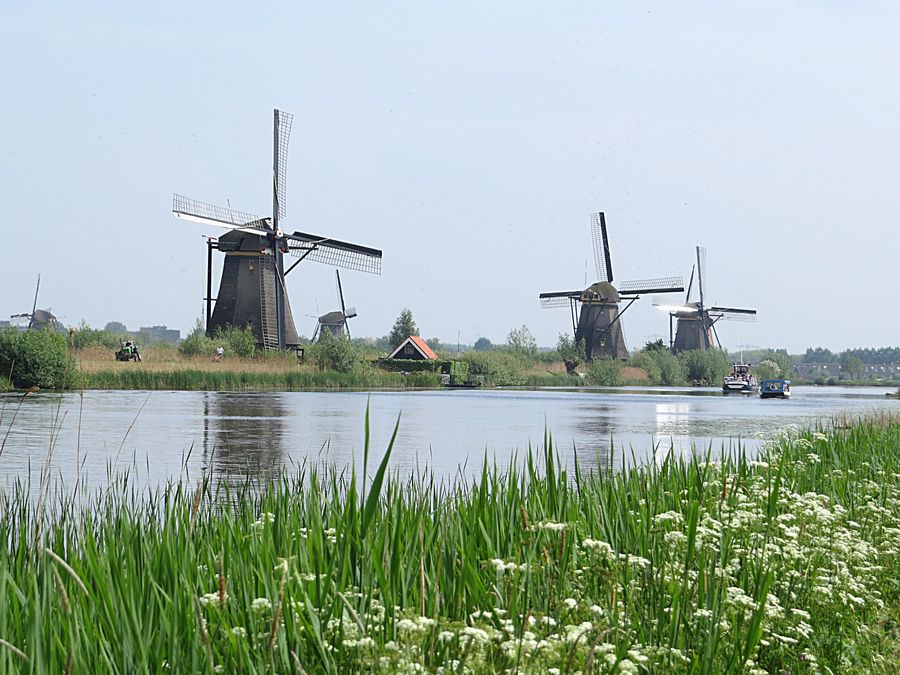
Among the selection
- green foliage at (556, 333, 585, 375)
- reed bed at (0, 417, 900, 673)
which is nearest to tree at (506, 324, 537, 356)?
green foliage at (556, 333, 585, 375)

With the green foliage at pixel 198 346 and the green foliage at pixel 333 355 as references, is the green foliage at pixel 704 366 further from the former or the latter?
the green foliage at pixel 198 346

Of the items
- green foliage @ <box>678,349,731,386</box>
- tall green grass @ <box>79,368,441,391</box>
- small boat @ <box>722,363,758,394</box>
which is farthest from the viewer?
green foliage @ <box>678,349,731,386</box>

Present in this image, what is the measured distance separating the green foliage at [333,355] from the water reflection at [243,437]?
16.7m

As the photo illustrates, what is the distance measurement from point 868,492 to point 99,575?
18.1ft

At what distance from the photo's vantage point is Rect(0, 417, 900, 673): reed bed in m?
2.55

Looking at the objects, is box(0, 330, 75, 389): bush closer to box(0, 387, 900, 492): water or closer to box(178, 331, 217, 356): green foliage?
box(0, 387, 900, 492): water

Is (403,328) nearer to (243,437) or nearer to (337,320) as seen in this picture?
(337,320)

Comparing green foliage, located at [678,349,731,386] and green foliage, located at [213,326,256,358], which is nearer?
green foliage, located at [213,326,256,358]

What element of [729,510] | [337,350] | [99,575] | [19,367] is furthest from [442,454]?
[337,350]

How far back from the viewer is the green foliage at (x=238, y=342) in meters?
42.3

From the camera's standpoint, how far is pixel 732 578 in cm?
391

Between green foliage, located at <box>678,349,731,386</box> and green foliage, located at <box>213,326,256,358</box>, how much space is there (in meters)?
39.3

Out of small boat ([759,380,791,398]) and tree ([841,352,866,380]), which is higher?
tree ([841,352,866,380])

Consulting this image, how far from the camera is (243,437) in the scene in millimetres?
16234
